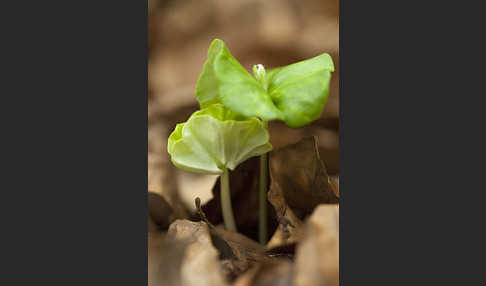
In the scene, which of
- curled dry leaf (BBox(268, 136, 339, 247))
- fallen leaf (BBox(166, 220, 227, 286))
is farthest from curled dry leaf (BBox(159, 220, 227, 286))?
curled dry leaf (BBox(268, 136, 339, 247))

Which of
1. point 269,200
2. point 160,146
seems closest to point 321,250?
point 269,200

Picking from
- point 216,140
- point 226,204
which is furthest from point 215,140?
point 226,204

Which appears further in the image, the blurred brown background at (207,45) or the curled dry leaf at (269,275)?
the blurred brown background at (207,45)

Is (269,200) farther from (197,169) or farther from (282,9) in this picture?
(282,9)

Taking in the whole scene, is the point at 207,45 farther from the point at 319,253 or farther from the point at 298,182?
the point at 319,253

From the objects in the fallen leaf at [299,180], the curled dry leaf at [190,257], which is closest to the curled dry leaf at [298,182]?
the fallen leaf at [299,180]

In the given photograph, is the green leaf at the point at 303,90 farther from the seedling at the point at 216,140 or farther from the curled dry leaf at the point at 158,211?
the curled dry leaf at the point at 158,211

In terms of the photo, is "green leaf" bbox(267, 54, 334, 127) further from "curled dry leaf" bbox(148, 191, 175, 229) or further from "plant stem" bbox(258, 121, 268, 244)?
"curled dry leaf" bbox(148, 191, 175, 229)
